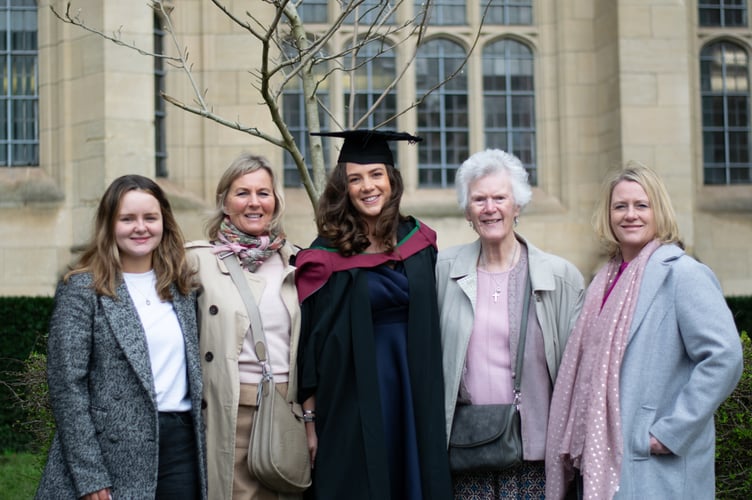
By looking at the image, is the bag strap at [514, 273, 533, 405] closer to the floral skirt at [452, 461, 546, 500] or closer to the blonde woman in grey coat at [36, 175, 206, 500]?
the floral skirt at [452, 461, 546, 500]

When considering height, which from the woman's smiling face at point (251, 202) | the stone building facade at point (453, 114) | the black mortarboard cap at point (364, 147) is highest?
the stone building facade at point (453, 114)

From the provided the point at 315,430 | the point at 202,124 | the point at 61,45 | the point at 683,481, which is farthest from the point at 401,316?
the point at 61,45

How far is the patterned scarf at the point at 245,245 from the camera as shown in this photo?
3949 mm

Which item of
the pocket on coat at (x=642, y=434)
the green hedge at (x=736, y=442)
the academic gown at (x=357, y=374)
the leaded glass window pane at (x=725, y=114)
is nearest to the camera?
the pocket on coat at (x=642, y=434)

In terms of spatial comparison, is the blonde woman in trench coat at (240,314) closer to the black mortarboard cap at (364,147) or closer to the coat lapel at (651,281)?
the black mortarboard cap at (364,147)

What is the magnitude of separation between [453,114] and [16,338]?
16.6 ft

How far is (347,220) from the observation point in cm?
388

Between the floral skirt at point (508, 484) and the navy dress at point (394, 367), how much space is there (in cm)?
25

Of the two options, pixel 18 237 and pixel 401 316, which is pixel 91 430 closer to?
pixel 401 316

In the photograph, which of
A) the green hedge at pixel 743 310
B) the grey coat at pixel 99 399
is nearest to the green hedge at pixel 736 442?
the grey coat at pixel 99 399

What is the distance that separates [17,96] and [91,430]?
7841mm

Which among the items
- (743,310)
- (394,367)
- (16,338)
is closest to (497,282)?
(394,367)

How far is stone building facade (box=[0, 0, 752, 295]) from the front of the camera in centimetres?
951

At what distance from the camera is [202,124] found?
9.92 metres
